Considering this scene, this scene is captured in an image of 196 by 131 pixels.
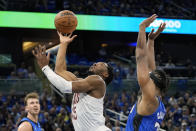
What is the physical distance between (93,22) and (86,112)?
1434cm

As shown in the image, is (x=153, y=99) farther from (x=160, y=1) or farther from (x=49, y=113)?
(x=160, y=1)

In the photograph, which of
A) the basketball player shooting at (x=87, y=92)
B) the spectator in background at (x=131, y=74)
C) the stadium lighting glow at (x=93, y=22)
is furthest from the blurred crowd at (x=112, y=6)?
the basketball player shooting at (x=87, y=92)

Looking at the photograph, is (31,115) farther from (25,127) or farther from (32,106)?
(25,127)

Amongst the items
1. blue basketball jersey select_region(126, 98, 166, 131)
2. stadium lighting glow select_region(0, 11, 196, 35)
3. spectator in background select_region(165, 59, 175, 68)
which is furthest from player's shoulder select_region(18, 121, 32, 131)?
spectator in background select_region(165, 59, 175, 68)

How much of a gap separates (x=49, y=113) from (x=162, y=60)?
9474mm

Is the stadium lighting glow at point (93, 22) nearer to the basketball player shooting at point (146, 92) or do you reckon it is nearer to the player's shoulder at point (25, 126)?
the player's shoulder at point (25, 126)

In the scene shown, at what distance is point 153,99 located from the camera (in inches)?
181

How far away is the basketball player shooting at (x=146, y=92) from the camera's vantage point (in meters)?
4.57

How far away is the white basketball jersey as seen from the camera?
533cm

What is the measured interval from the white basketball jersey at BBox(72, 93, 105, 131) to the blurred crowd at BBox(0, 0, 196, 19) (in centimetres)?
1331

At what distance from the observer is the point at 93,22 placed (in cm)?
1942

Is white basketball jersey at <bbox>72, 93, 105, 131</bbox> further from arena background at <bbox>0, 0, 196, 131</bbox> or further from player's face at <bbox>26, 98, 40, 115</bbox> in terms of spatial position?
arena background at <bbox>0, 0, 196, 131</bbox>

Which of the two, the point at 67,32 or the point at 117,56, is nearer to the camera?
the point at 67,32

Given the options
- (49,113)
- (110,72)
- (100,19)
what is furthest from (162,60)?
(110,72)
